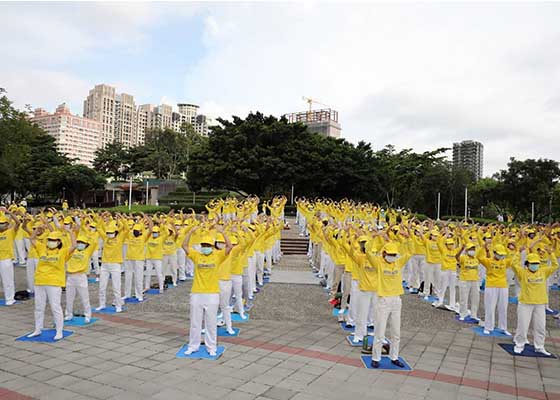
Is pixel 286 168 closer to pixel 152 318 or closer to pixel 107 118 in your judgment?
pixel 152 318

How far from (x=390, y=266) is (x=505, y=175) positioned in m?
29.0

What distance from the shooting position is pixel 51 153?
4528cm

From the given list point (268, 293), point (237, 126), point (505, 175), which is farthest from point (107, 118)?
point (268, 293)

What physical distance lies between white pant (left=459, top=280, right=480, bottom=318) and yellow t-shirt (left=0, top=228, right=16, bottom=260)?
10.2m

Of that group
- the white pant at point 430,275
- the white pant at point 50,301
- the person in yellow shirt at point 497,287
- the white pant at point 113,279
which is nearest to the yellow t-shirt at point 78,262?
the white pant at point 50,301

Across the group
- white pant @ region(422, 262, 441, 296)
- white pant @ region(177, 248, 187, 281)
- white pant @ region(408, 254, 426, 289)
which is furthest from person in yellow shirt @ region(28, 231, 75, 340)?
white pant @ region(408, 254, 426, 289)

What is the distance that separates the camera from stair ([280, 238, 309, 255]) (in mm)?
19244

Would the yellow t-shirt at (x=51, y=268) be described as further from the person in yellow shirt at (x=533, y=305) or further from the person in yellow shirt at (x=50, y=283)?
the person in yellow shirt at (x=533, y=305)

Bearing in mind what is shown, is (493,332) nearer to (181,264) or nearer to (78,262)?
(78,262)

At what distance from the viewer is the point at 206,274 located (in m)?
6.48

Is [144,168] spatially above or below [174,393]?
above

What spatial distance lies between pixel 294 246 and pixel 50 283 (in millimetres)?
13605

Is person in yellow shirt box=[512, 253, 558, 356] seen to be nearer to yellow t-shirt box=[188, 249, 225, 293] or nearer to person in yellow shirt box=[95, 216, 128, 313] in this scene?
yellow t-shirt box=[188, 249, 225, 293]

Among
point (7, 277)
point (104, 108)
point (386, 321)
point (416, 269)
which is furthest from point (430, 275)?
point (104, 108)
